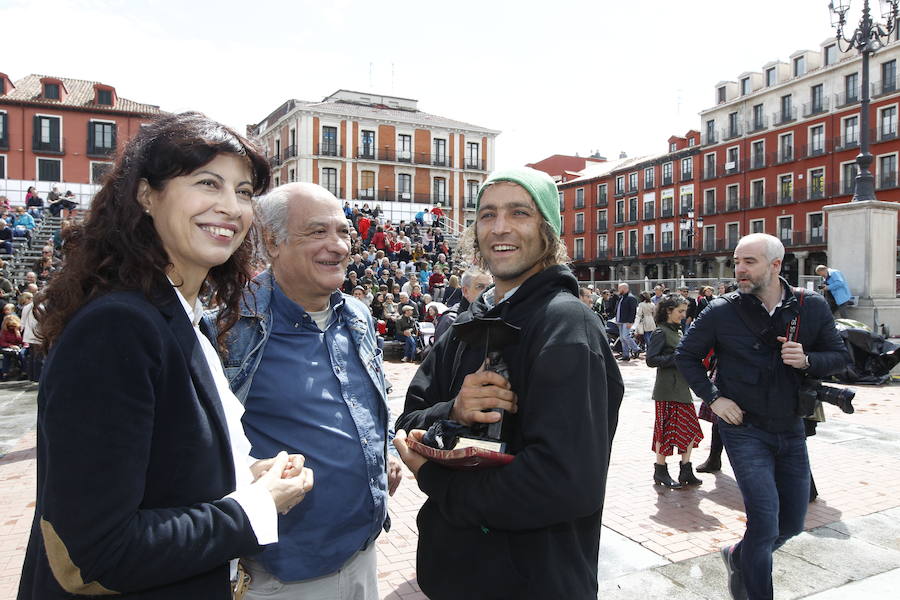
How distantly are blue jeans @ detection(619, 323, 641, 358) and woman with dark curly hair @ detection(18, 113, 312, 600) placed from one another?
45.9 ft

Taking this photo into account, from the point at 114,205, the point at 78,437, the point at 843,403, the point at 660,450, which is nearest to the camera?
the point at 78,437

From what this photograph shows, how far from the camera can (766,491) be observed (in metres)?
2.87

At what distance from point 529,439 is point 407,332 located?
1292cm

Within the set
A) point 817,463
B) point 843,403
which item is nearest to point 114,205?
point 843,403

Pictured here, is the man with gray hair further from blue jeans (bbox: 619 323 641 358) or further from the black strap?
blue jeans (bbox: 619 323 641 358)

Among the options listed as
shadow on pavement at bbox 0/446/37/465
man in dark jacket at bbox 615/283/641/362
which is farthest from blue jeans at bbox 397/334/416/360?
shadow on pavement at bbox 0/446/37/465

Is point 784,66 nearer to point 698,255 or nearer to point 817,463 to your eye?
point 698,255

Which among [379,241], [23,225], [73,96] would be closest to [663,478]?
[379,241]

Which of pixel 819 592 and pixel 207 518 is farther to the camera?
pixel 819 592

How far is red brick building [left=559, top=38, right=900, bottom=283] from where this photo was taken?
35.9m

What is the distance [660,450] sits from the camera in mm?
5332

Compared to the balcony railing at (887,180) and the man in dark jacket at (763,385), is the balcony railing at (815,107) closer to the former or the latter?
the balcony railing at (887,180)

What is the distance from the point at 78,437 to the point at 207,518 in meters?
0.29

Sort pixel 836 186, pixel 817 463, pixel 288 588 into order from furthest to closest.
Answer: pixel 836 186 → pixel 817 463 → pixel 288 588
